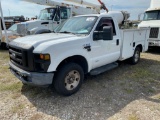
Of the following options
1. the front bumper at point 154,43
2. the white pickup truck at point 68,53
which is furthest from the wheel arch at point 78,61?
the front bumper at point 154,43

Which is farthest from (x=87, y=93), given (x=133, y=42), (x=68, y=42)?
(x=133, y=42)

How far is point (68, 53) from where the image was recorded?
3471 mm

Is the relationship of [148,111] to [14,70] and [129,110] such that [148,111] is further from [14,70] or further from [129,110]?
[14,70]

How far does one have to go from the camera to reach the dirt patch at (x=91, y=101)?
3.13 meters

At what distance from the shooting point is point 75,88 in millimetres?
3889

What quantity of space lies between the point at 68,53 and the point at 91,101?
127 centimetres

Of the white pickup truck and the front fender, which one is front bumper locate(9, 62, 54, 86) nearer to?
the white pickup truck

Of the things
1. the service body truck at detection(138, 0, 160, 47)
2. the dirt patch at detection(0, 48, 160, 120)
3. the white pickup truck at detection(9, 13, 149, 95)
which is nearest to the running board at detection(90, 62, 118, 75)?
the white pickup truck at detection(9, 13, 149, 95)

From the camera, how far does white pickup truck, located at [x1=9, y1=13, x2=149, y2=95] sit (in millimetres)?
3191

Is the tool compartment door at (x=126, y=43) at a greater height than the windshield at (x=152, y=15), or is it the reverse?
the windshield at (x=152, y=15)

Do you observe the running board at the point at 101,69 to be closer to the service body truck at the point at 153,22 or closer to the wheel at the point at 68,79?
the wheel at the point at 68,79

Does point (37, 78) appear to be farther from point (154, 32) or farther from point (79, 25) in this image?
point (154, 32)

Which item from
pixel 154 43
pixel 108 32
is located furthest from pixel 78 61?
pixel 154 43

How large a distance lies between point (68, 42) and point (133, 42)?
3377mm
